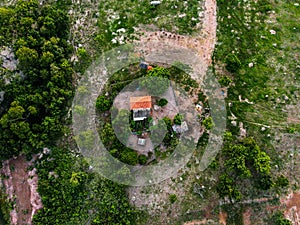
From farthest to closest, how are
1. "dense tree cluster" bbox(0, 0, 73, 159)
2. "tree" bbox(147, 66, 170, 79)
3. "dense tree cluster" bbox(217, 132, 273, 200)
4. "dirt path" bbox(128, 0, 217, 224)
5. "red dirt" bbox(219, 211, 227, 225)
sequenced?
1. "dirt path" bbox(128, 0, 217, 224)
2. "tree" bbox(147, 66, 170, 79)
3. "dense tree cluster" bbox(0, 0, 73, 159)
4. "red dirt" bbox(219, 211, 227, 225)
5. "dense tree cluster" bbox(217, 132, 273, 200)

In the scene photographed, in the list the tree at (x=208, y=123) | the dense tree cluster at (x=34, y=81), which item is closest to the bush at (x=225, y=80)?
the tree at (x=208, y=123)

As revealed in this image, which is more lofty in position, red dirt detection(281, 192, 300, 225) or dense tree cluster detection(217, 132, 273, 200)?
dense tree cluster detection(217, 132, 273, 200)

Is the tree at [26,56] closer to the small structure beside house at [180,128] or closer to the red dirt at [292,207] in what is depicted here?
the small structure beside house at [180,128]

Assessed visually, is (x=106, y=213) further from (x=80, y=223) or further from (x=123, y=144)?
(x=123, y=144)

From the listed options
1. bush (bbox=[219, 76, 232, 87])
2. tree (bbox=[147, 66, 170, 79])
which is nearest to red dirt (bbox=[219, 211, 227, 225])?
bush (bbox=[219, 76, 232, 87])

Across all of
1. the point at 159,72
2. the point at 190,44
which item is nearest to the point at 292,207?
the point at 159,72

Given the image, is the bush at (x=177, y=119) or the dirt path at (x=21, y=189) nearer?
the dirt path at (x=21, y=189)

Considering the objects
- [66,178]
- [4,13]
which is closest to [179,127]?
[66,178]

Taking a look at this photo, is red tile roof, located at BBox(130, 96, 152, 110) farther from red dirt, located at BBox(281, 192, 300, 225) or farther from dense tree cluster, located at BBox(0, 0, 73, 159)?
red dirt, located at BBox(281, 192, 300, 225)
